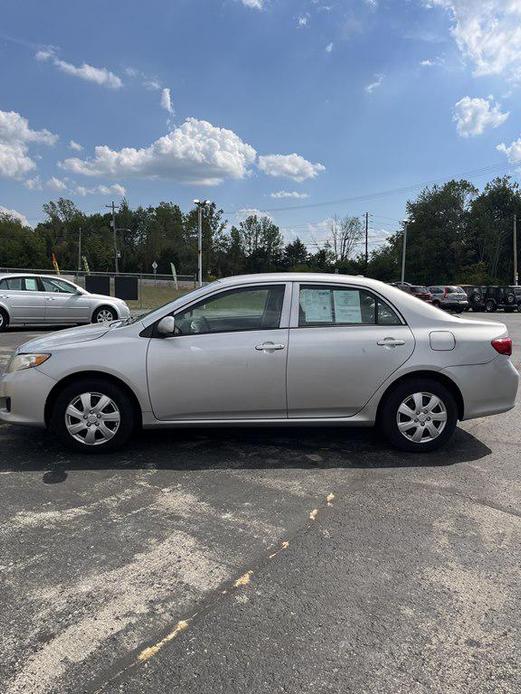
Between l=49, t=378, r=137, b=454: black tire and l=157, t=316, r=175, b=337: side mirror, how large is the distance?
62 cm

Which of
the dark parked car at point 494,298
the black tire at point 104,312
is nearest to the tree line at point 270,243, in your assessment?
the dark parked car at point 494,298

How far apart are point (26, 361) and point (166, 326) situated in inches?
49.6

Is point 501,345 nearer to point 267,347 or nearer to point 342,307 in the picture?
point 342,307

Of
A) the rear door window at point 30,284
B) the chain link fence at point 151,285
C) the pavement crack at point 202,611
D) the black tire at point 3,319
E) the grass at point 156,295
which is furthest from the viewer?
the chain link fence at point 151,285

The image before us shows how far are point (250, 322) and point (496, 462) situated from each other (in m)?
2.52

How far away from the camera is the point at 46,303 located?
48.4ft

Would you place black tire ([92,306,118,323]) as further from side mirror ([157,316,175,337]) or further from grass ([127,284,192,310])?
side mirror ([157,316,175,337])

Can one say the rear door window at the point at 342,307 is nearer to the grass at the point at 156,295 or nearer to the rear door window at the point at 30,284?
the rear door window at the point at 30,284

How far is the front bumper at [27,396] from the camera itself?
457 centimetres

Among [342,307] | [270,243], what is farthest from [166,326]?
[270,243]

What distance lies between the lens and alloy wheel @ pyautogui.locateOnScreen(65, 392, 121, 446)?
15.1 feet

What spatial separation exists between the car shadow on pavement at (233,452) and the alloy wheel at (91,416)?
227 mm

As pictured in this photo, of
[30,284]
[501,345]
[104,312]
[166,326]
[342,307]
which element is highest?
[30,284]

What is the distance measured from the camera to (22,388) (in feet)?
15.1
